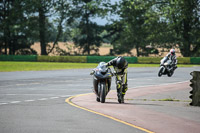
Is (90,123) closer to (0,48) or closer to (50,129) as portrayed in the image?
(50,129)

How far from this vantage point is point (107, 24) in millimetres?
77375

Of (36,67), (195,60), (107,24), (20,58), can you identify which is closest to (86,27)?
(107,24)

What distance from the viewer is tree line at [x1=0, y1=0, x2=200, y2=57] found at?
57.5m

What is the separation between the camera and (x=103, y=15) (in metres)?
70.9

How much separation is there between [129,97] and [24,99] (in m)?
3.64

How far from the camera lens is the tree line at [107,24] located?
57.5m

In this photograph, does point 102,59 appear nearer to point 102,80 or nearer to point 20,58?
point 20,58

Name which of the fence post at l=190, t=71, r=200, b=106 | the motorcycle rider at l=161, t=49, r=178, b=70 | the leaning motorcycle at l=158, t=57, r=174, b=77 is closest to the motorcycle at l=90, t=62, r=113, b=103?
the fence post at l=190, t=71, r=200, b=106

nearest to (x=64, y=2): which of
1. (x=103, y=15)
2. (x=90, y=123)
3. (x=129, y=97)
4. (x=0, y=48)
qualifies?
(x=103, y=15)

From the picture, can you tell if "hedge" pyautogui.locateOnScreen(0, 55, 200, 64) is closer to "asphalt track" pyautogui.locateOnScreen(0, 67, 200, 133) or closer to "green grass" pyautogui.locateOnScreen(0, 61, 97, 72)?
"green grass" pyautogui.locateOnScreen(0, 61, 97, 72)

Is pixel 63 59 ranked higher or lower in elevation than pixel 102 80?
lower

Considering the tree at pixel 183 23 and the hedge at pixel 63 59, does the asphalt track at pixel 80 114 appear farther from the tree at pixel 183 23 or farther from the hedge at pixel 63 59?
the hedge at pixel 63 59

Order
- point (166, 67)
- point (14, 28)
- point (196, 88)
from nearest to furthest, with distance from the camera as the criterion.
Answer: point (196, 88), point (166, 67), point (14, 28)

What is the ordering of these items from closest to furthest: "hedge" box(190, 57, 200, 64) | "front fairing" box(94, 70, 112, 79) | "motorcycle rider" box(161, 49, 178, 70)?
"front fairing" box(94, 70, 112, 79)
"motorcycle rider" box(161, 49, 178, 70)
"hedge" box(190, 57, 200, 64)
